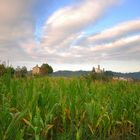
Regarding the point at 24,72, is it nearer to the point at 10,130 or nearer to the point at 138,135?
the point at 138,135

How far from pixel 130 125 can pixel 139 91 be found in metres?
2.30

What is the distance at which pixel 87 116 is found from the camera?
16.2 feet

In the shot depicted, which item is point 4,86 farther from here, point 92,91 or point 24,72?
point 24,72

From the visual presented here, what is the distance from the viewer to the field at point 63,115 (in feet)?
13.4

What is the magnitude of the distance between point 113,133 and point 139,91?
2704 millimetres

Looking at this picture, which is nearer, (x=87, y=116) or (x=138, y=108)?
(x=87, y=116)

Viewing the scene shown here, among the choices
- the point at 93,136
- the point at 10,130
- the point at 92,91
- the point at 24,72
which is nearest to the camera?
the point at 10,130

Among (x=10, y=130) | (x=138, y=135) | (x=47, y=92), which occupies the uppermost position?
(x=47, y=92)

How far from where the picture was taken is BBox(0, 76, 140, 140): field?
161 inches

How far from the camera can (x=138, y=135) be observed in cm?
518

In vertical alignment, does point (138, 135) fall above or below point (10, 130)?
below

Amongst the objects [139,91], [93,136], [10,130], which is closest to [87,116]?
[93,136]

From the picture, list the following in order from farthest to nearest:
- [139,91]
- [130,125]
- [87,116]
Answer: [139,91] → [130,125] → [87,116]

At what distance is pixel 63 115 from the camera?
477cm
